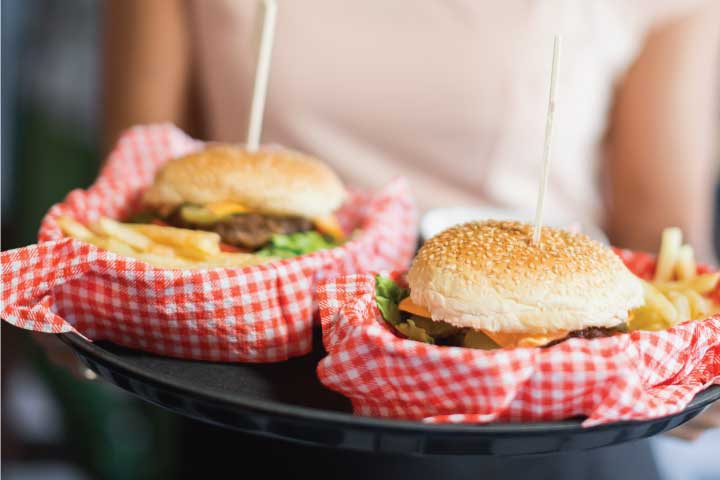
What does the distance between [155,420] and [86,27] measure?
1998mm

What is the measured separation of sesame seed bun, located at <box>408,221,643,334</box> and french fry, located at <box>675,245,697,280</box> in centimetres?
39

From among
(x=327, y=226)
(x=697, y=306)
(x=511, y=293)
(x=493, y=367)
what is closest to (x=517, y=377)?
(x=493, y=367)

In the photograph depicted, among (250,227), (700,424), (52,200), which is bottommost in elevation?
(52,200)

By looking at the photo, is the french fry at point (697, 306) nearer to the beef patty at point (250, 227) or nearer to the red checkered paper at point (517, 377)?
the red checkered paper at point (517, 377)

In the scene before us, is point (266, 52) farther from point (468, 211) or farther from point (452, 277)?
point (452, 277)

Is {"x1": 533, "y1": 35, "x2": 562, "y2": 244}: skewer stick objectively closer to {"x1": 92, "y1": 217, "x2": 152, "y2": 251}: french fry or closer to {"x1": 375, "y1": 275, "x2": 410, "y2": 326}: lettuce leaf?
{"x1": 375, "y1": 275, "x2": 410, "y2": 326}: lettuce leaf

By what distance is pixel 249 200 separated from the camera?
5.93ft

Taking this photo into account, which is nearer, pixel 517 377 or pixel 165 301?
pixel 517 377

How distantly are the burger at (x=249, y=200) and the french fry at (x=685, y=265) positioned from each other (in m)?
0.82

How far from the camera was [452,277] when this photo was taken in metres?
1.29

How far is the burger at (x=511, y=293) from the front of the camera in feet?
A: 4.13

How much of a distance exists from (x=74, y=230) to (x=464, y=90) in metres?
1.42

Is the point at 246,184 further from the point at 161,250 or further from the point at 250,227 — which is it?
the point at 161,250

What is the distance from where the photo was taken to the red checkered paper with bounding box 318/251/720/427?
1139mm
